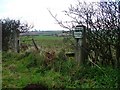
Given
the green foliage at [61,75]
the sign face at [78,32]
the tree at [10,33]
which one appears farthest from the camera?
the tree at [10,33]

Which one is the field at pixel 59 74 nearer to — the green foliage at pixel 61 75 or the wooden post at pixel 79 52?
the green foliage at pixel 61 75

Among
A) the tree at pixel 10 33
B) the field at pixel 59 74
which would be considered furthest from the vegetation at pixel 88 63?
the tree at pixel 10 33

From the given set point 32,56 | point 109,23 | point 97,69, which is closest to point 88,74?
point 97,69

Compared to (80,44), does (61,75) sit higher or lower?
lower

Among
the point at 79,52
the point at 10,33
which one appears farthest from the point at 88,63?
the point at 10,33

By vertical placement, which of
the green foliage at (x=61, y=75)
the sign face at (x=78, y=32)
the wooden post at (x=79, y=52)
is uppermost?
the sign face at (x=78, y=32)

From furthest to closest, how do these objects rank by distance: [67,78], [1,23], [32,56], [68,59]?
[1,23] → [32,56] → [68,59] → [67,78]

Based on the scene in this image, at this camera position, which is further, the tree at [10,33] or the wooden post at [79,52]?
the tree at [10,33]

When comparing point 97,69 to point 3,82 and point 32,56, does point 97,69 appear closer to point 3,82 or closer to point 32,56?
point 3,82

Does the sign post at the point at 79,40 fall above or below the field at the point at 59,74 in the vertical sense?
above

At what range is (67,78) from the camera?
8.34m

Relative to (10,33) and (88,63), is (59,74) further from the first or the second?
(10,33)

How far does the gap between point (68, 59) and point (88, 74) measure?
5.25 feet

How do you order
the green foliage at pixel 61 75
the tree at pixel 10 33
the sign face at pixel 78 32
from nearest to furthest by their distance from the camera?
1. the green foliage at pixel 61 75
2. the sign face at pixel 78 32
3. the tree at pixel 10 33
